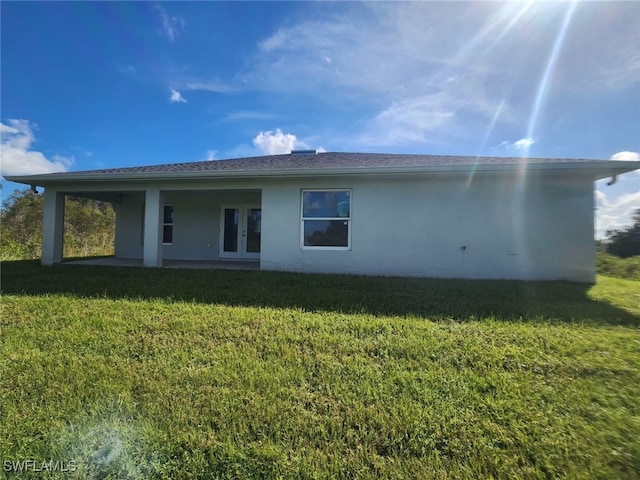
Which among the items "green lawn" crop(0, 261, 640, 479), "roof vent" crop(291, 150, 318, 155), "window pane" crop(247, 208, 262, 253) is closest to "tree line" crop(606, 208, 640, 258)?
"green lawn" crop(0, 261, 640, 479)

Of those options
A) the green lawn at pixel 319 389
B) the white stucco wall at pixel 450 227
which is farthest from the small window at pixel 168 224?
the green lawn at pixel 319 389

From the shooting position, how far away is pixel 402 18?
22.7ft

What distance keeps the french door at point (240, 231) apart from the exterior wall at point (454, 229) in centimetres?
329

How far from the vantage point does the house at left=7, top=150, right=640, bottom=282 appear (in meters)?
7.79

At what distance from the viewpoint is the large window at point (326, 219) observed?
344 inches

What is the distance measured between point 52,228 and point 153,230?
3.59m

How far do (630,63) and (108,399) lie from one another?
1163 cm

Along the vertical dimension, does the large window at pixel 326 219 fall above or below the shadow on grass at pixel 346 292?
above

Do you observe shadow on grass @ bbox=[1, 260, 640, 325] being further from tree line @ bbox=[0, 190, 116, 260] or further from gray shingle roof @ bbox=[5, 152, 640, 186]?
tree line @ bbox=[0, 190, 116, 260]

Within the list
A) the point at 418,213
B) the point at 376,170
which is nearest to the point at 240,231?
the point at 376,170

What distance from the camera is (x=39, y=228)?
→ 1705 centimetres

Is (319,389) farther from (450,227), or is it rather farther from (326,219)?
(450,227)

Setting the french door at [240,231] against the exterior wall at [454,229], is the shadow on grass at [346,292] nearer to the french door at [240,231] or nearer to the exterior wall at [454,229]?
the exterior wall at [454,229]

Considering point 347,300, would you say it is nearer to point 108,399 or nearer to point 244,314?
point 244,314
